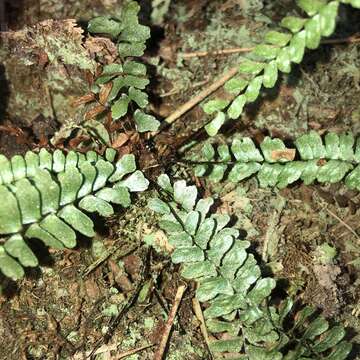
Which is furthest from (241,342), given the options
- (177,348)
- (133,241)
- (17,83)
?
(17,83)

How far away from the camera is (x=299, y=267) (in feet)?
10.3

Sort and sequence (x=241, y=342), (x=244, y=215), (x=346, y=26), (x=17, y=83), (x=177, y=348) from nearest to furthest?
(x=241, y=342) → (x=177, y=348) → (x=244, y=215) → (x=17, y=83) → (x=346, y=26)

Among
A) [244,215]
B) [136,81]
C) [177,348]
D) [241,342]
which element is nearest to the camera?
[241,342]

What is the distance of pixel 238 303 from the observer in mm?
2717

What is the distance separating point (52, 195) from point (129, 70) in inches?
40.8

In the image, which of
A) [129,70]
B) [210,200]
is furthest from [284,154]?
[129,70]

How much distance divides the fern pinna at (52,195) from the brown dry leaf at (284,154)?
0.84m

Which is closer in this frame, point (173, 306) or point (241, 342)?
point (241, 342)

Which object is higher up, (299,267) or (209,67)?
(209,67)

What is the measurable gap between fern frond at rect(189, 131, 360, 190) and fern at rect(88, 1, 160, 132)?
455mm

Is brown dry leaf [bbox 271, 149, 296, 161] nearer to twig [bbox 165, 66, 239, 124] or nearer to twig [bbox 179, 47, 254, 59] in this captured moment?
twig [bbox 165, 66, 239, 124]

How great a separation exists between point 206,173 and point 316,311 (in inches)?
42.8

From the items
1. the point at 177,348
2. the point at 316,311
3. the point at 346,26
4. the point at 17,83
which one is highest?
the point at 346,26

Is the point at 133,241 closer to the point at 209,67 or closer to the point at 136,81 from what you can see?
the point at 136,81
